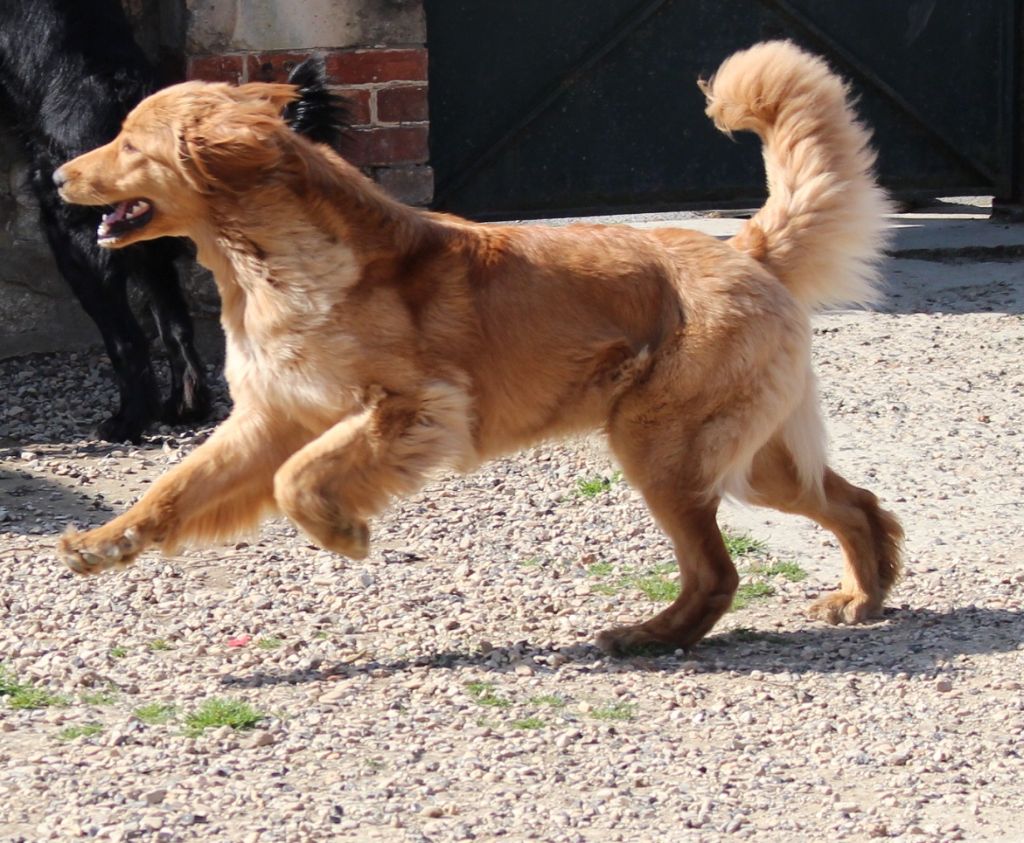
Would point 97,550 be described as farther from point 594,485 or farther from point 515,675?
point 594,485

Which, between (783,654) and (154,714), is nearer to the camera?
(154,714)

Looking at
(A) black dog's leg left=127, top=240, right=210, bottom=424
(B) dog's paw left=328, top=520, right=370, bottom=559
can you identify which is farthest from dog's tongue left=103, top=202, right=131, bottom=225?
(A) black dog's leg left=127, top=240, right=210, bottom=424

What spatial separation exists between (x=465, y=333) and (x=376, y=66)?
11.5 ft

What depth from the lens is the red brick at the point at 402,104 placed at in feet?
25.8

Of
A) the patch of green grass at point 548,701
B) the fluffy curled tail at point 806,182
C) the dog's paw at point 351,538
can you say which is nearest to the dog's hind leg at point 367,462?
the dog's paw at point 351,538

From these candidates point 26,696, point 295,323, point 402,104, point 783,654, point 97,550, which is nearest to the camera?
point 26,696

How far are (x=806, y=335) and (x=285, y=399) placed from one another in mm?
1524

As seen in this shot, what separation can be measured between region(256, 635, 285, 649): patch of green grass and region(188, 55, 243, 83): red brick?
3.65 m

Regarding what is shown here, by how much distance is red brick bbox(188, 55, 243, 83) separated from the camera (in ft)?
24.8

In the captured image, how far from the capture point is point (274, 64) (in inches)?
301

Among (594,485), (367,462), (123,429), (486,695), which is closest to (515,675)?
(486,695)

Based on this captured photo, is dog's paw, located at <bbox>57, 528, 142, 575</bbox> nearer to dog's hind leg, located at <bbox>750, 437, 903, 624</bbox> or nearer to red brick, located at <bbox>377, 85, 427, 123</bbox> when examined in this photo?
dog's hind leg, located at <bbox>750, 437, 903, 624</bbox>

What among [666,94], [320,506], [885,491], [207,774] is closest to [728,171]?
[666,94]

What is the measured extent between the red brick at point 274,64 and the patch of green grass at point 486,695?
4.15 metres
